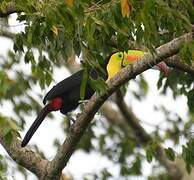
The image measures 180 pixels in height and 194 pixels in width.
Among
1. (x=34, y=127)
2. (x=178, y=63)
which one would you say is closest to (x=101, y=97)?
(x=178, y=63)

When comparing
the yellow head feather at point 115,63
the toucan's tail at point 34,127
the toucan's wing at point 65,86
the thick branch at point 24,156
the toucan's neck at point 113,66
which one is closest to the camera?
the thick branch at point 24,156

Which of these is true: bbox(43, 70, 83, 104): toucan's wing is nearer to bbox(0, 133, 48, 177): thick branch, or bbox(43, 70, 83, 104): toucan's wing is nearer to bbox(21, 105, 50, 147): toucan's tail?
bbox(21, 105, 50, 147): toucan's tail

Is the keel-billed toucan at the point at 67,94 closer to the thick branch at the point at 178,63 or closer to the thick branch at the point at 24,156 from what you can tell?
the thick branch at the point at 24,156

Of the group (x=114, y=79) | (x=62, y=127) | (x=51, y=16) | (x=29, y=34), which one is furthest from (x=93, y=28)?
(x=62, y=127)

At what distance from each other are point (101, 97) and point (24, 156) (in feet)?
3.57

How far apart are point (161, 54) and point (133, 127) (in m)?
4.91

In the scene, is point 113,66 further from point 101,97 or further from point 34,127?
point 101,97

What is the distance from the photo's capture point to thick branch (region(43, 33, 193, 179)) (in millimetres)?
4523

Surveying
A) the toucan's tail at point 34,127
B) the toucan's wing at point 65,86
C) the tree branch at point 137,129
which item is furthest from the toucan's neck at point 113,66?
the tree branch at point 137,129

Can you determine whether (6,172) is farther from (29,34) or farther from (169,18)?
(169,18)

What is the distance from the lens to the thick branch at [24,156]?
18.6 ft

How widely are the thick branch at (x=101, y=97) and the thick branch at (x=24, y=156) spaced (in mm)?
140

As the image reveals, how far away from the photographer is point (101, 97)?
4.92 metres

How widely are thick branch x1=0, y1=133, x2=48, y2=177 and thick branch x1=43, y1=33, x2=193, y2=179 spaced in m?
0.14
